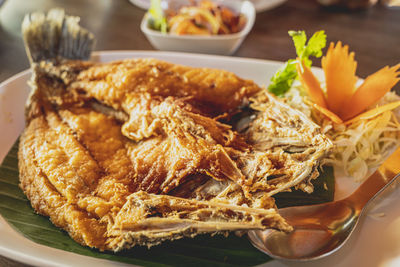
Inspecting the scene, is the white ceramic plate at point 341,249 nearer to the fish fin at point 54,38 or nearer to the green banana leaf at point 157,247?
the green banana leaf at point 157,247

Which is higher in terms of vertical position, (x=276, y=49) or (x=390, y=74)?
(x=390, y=74)

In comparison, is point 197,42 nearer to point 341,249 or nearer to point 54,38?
point 54,38

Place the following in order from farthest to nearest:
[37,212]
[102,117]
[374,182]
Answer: [102,117]
[374,182]
[37,212]

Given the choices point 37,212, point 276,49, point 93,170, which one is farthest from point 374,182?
Result: point 276,49

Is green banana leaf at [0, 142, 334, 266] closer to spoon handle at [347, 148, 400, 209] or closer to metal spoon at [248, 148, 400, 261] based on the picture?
metal spoon at [248, 148, 400, 261]

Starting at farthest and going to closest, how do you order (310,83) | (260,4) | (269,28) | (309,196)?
(260,4) < (269,28) < (310,83) < (309,196)

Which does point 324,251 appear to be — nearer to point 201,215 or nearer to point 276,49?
point 201,215

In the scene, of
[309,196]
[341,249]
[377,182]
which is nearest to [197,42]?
[309,196]
